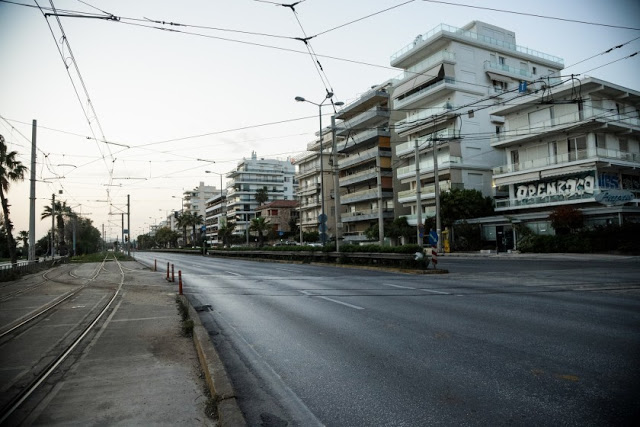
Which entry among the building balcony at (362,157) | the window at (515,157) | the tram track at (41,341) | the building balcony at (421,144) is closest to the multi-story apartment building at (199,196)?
the building balcony at (362,157)

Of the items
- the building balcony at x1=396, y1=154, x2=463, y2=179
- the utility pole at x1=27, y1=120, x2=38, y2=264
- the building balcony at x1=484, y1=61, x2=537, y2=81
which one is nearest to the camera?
the utility pole at x1=27, y1=120, x2=38, y2=264

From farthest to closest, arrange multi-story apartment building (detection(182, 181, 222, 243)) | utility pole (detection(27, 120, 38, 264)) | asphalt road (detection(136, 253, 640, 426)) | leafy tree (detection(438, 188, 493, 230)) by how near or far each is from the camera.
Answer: multi-story apartment building (detection(182, 181, 222, 243)) < leafy tree (detection(438, 188, 493, 230)) < utility pole (detection(27, 120, 38, 264)) < asphalt road (detection(136, 253, 640, 426))

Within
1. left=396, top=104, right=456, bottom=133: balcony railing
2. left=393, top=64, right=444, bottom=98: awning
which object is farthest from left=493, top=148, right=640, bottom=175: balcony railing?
left=393, top=64, right=444, bottom=98: awning

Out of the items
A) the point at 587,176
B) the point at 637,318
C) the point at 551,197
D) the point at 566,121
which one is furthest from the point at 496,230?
the point at 637,318

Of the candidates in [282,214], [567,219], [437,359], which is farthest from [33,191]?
[282,214]

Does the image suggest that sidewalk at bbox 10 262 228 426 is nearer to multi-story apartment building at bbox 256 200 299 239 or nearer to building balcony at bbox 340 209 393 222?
building balcony at bbox 340 209 393 222

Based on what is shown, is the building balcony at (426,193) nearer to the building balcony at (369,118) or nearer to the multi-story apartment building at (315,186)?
the building balcony at (369,118)

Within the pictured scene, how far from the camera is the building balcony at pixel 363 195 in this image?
54.2 metres

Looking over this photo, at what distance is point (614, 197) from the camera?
30.6 m

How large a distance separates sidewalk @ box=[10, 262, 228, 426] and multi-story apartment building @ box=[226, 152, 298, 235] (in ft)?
307

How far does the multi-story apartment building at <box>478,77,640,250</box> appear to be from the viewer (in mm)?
31109

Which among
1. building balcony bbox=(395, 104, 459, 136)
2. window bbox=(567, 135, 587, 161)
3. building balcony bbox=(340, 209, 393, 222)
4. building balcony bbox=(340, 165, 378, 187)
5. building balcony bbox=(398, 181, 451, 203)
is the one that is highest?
building balcony bbox=(395, 104, 459, 136)

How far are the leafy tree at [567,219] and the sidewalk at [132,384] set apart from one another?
31.0 meters

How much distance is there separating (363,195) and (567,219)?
2938 cm
